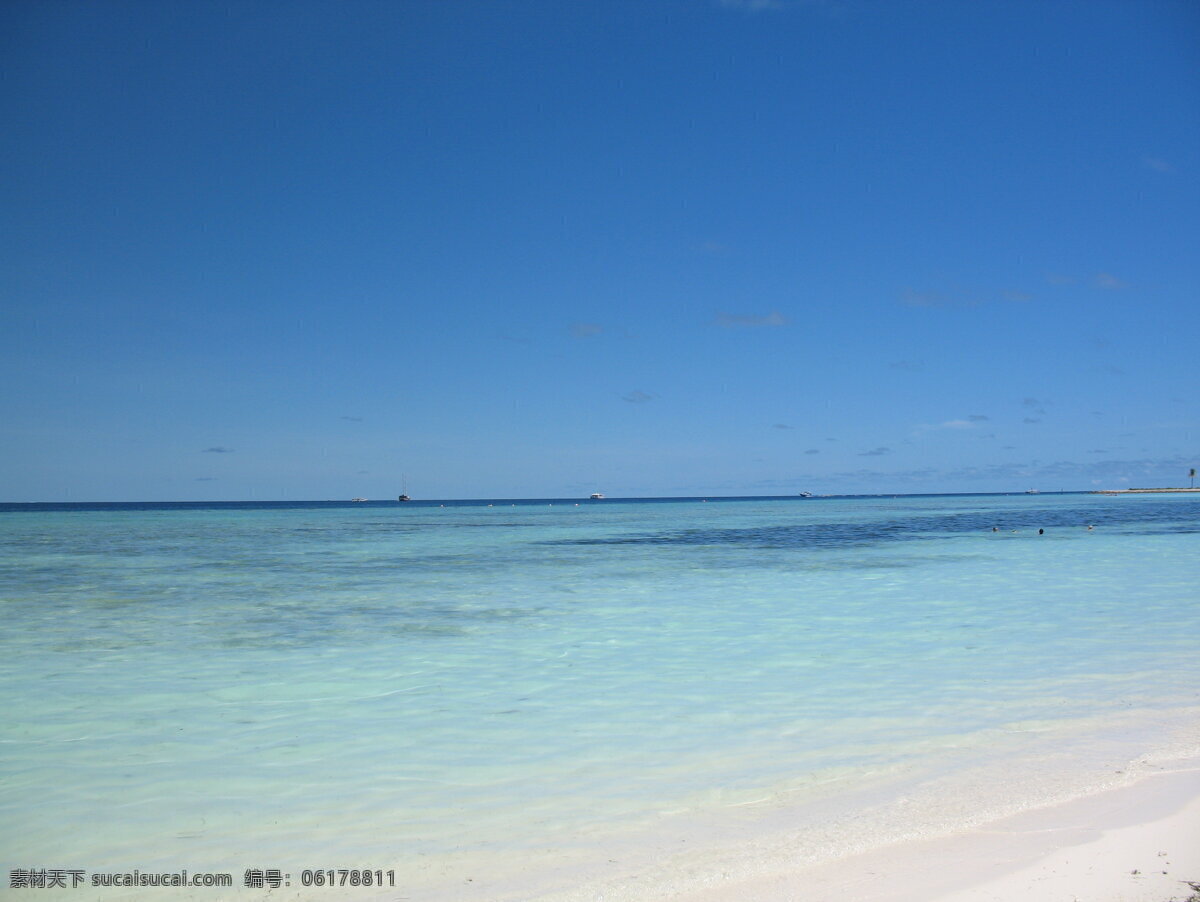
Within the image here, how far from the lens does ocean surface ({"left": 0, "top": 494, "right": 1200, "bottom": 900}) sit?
14.0 feet

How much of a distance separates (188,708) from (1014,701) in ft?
23.4

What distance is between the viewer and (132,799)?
189 inches

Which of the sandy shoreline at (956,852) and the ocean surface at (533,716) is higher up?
the sandy shoreline at (956,852)

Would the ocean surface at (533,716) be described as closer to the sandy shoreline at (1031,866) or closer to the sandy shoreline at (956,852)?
the sandy shoreline at (956,852)

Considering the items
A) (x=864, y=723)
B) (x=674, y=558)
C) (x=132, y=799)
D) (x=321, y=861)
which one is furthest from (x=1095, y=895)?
(x=674, y=558)

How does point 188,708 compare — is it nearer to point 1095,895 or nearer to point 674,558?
point 1095,895

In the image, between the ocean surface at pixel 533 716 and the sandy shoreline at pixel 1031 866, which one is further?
the ocean surface at pixel 533 716

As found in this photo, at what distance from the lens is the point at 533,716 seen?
6551mm

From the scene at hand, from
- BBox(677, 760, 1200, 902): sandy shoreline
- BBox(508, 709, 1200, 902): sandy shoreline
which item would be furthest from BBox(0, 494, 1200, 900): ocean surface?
BBox(677, 760, 1200, 902): sandy shoreline

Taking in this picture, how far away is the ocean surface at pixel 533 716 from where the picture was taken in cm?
427

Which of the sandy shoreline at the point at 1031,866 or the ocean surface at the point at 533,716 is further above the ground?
the sandy shoreline at the point at 1031,866

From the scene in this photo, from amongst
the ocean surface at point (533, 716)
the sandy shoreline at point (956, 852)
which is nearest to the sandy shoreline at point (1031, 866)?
the sandy shoreline at point (956, 852)

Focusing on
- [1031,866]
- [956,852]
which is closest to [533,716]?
[956,852]

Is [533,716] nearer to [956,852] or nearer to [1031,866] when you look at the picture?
[956,852]
